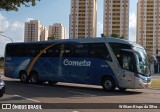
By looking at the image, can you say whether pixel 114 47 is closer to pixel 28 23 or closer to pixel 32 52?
pixel 32 52

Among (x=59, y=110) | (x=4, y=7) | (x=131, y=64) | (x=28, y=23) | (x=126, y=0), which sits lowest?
(x=59, y=110)

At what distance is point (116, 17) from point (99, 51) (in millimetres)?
90687

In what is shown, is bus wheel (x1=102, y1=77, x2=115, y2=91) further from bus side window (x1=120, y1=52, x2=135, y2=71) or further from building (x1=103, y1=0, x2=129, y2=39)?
building (x1=103, y1=0, x2=129, y2=39)

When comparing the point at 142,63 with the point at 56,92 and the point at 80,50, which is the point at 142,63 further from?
the point at 56,92

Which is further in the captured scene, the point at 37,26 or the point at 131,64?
the point at 37,26

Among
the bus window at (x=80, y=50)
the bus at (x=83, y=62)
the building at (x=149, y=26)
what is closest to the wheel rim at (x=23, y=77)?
the bus at (x=83, y=62)

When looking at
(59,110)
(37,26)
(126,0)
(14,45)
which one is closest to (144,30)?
(126,0)

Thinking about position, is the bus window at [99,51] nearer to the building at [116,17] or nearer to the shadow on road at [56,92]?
the shadow on road at [56,92]

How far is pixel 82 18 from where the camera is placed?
10950cm

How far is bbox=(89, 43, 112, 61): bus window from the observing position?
76.7ft

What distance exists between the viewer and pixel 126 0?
111 m

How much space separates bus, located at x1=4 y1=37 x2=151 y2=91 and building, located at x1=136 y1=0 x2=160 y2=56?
8854 cm

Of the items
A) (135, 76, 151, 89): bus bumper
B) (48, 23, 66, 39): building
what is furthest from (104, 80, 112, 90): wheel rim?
(48, 23, 66, 39): building

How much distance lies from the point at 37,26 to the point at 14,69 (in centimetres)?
7900
